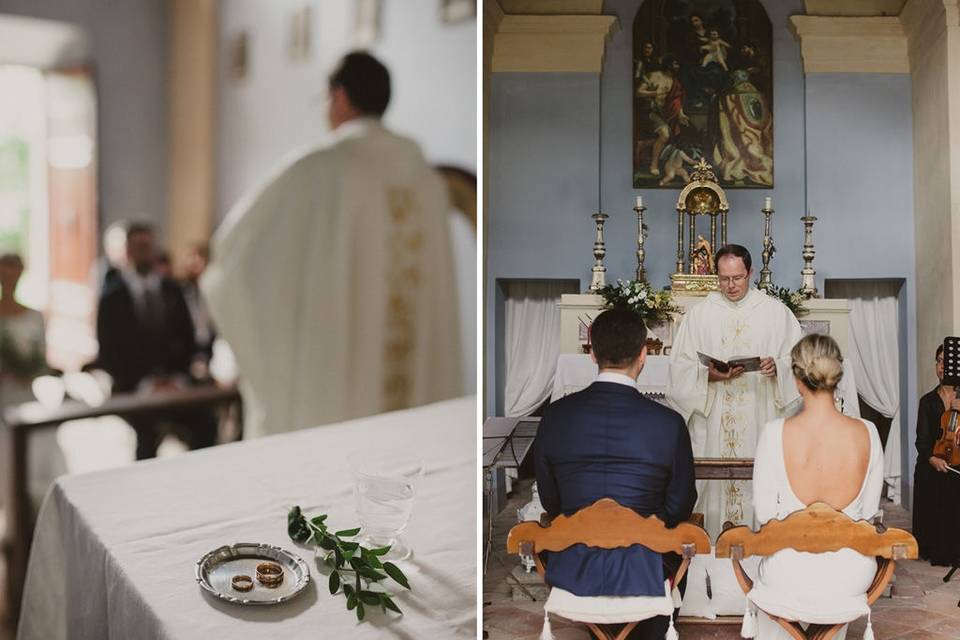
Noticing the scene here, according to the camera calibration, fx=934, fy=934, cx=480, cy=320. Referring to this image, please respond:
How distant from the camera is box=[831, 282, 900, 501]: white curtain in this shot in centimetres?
468

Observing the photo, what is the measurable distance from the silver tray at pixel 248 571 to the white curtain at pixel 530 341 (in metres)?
2.06

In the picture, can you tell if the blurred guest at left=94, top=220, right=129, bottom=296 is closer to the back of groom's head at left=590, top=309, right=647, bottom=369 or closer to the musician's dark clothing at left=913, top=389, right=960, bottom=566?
the back of groom's head at left=590, top=309, right=647, bottom=369

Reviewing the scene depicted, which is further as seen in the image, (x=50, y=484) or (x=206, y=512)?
(x=206, y=512)

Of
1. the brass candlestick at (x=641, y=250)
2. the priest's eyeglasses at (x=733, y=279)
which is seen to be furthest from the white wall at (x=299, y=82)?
the priest's eyeglasses at (x=733, y=279)

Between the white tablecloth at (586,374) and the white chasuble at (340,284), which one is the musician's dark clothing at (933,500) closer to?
the white tablecloth at (586,374)

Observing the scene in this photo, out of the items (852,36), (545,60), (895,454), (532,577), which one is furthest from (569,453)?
(852,36)

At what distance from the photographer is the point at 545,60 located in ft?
16.2

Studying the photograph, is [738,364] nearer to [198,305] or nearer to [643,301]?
[643,301]

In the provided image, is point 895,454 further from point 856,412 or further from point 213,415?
point 213,415

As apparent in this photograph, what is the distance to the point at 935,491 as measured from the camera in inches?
179

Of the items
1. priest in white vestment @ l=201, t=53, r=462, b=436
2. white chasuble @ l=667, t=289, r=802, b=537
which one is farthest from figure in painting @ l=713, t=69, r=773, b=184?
priest in white vestment @ l=201, t=53, r=462, b=436

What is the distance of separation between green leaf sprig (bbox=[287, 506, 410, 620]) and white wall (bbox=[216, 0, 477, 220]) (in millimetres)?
1069

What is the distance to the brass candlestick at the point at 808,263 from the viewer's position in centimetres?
478

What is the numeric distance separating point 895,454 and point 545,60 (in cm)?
270
